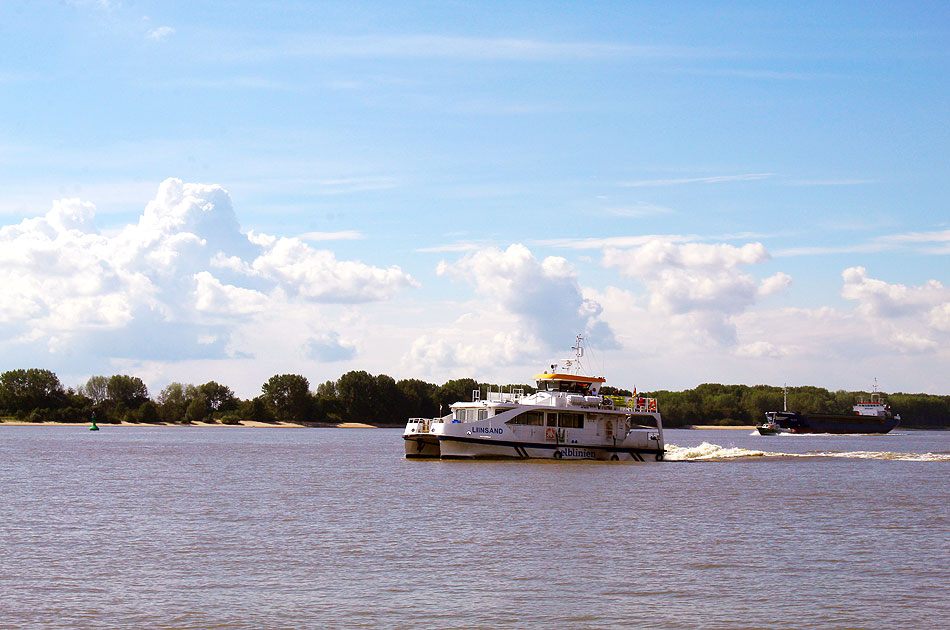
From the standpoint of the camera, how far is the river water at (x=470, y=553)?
22656 millimetres

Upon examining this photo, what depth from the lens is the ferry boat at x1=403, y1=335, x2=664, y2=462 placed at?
67.6m

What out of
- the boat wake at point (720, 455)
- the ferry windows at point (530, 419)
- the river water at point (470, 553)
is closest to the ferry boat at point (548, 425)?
the ferry windows at point (530, 419)

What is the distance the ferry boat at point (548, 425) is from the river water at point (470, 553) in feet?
22.7

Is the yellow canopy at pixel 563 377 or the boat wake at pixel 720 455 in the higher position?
the yellow canopy at pixel 563 377

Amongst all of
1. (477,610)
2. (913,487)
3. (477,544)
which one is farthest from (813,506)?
(477,610)

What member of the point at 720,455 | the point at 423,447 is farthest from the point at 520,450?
the point at 720,455

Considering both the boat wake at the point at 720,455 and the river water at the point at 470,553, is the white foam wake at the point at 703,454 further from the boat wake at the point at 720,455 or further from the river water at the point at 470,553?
the river water at the point at 470,553

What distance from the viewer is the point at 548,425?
227 feet

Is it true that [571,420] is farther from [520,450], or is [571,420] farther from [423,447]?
[423,447]

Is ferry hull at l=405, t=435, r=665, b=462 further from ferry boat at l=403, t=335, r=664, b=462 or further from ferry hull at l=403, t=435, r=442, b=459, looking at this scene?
ferry hull at l=403, t=435, r=442, b=459

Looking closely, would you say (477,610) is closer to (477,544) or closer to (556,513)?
(477,544)

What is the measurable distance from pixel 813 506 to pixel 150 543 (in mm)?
29804

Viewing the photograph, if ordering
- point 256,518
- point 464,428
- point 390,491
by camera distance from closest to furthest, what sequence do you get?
point 256,518, point 390,491, point 464,428

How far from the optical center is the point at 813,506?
47219 mm
